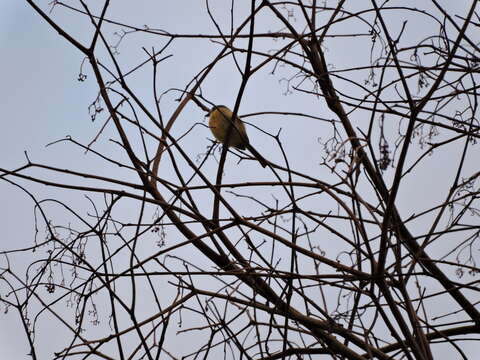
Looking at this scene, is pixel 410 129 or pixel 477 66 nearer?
pixel 410 129

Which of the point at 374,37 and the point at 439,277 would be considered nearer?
the point at 439,277

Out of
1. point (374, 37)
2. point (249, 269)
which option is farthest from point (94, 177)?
point (374, 37)

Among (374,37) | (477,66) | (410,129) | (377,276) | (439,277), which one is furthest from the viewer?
(374,37)

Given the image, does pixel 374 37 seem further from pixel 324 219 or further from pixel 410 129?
pixel 410 129

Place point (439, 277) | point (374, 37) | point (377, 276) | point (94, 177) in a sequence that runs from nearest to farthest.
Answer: point (377, 276)
point (94, 177)
point (439, 277)
point (374, 37)

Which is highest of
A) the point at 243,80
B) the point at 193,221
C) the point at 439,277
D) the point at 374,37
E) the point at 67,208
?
the point at 374,37

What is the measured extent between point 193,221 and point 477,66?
930 millimetres

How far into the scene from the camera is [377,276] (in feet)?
4.04

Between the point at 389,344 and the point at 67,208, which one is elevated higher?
the point at 67,208

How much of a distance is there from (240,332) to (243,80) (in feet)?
2.11

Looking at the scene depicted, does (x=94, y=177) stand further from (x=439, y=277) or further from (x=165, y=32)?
(x=439, y=277)

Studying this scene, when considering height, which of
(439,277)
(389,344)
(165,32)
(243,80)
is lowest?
(389,344)

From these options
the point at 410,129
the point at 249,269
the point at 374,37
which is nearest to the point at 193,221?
the point at 249,269

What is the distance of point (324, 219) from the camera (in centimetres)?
163
